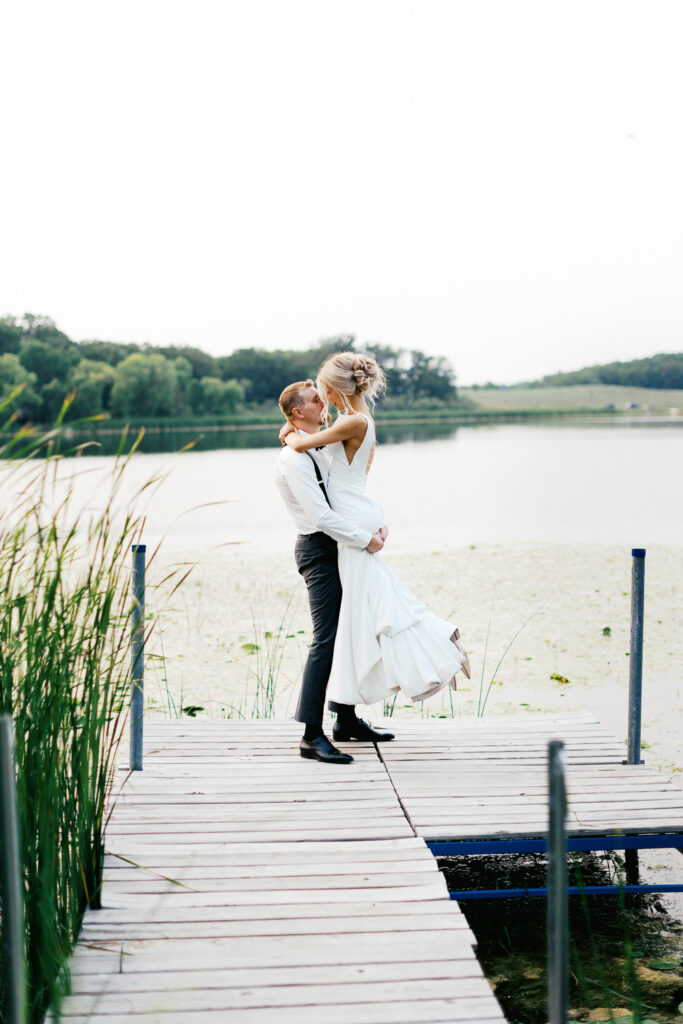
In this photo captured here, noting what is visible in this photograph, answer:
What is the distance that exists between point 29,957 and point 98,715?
536mm

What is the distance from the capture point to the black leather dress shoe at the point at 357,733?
3.95 m

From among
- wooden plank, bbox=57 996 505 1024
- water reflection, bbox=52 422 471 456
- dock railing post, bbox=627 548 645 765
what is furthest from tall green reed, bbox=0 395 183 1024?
water reflection, bbox=52 422 471 456

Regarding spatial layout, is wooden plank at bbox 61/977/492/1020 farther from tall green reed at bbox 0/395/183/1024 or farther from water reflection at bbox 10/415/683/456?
water reflection at bbox 10/415/683/456

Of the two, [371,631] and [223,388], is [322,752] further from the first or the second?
[223,388]

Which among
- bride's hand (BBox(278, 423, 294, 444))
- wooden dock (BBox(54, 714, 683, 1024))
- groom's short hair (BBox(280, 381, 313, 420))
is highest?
groom's short hair (BBox(280, 381, 313, 420))

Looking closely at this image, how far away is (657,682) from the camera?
20.6ft

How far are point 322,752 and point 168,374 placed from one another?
5272 centimetres

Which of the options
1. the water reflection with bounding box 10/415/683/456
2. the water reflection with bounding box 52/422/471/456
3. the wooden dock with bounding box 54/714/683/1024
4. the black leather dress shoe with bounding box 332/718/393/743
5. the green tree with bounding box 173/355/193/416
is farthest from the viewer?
the green tree with bounding box 173/355/193/416

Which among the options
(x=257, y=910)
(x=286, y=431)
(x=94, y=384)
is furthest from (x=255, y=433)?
(x=257, y=910)

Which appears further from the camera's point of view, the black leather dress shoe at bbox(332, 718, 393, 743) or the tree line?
the tree line

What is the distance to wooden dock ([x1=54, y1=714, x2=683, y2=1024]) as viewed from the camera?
2.13m

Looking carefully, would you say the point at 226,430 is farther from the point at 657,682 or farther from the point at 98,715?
the point at 98,715

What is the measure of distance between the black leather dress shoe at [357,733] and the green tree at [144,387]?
152 ft

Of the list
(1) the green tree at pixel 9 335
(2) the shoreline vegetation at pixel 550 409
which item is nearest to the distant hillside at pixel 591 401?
(2) the shoreline vegetation at pixel 550 409
